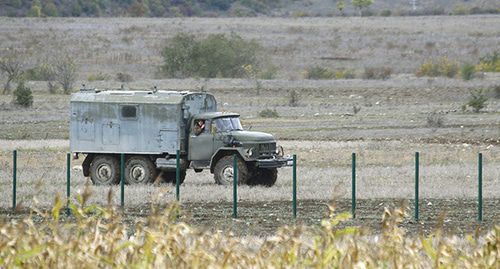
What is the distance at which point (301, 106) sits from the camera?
53.4m

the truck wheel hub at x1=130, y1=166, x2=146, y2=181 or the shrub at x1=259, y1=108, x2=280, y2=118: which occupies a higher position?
the shrub at x1=259, y1=108, x2=280, y2=118

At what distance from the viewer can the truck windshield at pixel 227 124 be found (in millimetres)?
28511

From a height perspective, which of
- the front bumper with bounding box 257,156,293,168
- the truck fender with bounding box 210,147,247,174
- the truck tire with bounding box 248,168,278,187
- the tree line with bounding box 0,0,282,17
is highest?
the tree line with bounding box 0,0,282,17

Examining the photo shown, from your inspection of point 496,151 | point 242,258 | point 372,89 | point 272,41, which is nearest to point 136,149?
point 496,151

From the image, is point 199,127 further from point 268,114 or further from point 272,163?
point 268,114

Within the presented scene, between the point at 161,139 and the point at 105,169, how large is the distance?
4.54ft

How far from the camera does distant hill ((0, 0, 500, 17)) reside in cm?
11800

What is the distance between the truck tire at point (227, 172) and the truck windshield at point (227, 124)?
1.08 metres

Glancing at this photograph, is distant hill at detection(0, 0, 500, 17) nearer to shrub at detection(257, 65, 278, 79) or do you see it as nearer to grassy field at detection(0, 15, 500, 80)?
grassy field at detection(0, 15, 500, 80)

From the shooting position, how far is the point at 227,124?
94.2 feet

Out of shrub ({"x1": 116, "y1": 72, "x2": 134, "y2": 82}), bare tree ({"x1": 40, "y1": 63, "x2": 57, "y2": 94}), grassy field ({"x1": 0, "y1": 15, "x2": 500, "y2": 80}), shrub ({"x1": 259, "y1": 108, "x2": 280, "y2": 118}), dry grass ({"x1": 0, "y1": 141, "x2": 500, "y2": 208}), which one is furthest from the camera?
grassy field ({"x1": 0, "y1": 15, "x2": 500, "y2": 80})

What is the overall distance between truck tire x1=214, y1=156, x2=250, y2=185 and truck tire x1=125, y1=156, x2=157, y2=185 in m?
1.44

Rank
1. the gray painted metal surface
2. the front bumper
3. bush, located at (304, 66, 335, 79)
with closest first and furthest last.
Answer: the front bumper
the gray painted metal surface
bush, located at (304, 66, 335, 79)

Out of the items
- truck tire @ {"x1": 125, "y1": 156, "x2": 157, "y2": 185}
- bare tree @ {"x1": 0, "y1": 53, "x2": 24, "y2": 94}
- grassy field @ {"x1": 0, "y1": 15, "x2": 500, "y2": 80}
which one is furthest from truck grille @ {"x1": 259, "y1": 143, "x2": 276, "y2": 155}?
grassy field @ {"x1": 0, "y1": 15, "x2": 500, "y2": 80}
